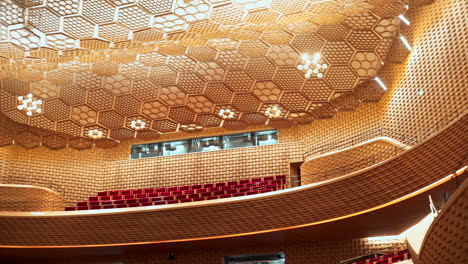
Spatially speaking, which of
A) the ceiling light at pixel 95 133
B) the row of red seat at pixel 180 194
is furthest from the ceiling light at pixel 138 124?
the row of red seat at pixel 180 194

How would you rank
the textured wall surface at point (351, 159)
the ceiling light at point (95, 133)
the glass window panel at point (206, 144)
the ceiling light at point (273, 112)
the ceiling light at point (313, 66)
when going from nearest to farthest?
1. the textured wall surface at point (351, 159)
2. the ceiling light at point (313, 66)
3. the ceiling light at point (273, 112)
4. the ceiling light at point (95, 133)
5. the glass window panel at point (206, 144)

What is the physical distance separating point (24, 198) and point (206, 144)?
23.5 feet

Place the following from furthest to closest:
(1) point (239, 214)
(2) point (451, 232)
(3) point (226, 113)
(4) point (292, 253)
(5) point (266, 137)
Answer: (5) point (266, 137) → (3) point (226, 113) → (4) point (292, 253) → (1) point (239, 214) → (2) point (451, 232)

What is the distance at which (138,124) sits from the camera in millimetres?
18422

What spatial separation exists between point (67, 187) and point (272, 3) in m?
11.4

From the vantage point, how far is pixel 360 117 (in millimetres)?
16391

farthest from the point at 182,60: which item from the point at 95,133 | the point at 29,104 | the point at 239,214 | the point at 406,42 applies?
the point at 406,42

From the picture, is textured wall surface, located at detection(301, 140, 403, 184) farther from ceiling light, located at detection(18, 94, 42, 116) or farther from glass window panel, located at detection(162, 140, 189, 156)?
ceiling light, located at detection(18, 94, 42, 116)

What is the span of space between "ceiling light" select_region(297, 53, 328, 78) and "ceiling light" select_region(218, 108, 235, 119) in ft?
11.5

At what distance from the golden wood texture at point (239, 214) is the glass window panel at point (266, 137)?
5.57 metres

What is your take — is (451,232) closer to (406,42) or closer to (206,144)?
(406,42)

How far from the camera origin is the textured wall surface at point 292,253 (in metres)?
14.7

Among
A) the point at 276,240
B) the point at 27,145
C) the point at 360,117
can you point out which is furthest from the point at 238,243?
the point at 27,145

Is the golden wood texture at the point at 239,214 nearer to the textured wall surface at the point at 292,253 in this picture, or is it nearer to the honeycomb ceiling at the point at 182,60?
the textured wall surface at the point at 292,253
